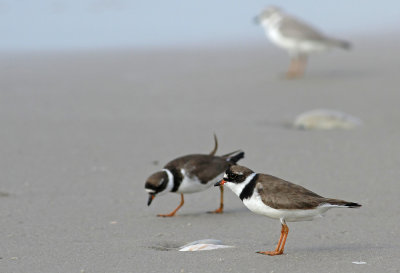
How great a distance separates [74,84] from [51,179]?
4567 millimetres

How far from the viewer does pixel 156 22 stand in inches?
663

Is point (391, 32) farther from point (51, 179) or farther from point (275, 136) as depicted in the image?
point (51, 179)

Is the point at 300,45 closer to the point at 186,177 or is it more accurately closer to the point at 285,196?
the point at 186,177

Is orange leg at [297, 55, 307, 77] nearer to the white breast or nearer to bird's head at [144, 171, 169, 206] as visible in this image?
the white breast

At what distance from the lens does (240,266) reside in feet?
13.7

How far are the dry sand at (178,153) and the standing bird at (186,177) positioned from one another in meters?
0.21

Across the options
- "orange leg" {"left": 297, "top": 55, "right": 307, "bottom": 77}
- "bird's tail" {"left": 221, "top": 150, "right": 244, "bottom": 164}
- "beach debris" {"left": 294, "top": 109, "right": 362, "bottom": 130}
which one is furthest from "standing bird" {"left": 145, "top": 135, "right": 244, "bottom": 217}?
"orange leg" {"left": 297, "top": 55, "right": 307, "bottom": 77}

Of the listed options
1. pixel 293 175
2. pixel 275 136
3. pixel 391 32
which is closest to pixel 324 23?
pixel 391 32

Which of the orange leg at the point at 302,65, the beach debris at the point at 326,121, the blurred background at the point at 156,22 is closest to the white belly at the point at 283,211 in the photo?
the beach debris at the point at 326,121

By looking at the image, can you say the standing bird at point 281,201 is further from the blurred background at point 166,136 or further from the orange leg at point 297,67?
the orange leg at point 297,67

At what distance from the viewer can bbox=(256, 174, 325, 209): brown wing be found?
14.5 ft

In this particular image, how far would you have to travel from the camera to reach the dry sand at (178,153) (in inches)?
181

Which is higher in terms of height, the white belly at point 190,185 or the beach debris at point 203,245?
the white belly at point 190,185

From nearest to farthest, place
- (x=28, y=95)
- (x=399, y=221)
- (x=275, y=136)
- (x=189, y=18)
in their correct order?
(x=399, y=221), (x=275, y=136), (x=28, y=95), (x=189, y=18)
